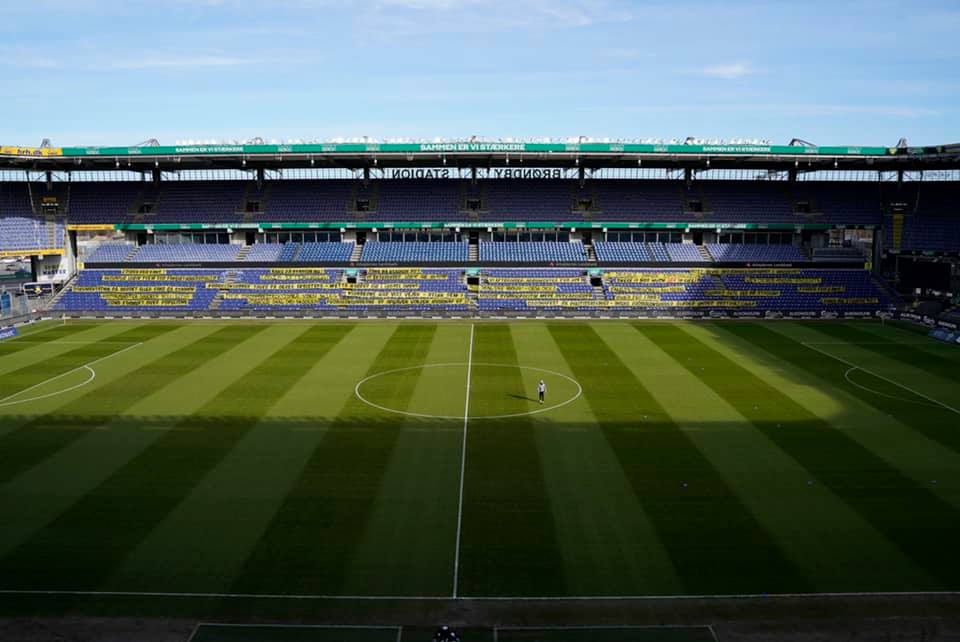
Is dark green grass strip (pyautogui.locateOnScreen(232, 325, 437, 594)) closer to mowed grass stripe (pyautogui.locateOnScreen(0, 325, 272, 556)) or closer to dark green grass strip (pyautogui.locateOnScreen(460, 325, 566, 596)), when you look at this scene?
dark green grass strip (pyautogui.locateOnScreen(460, 325, 566, 596))

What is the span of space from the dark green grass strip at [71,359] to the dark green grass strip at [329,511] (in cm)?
1815

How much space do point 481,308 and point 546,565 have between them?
1782 inches

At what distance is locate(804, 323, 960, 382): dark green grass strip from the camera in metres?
43.6

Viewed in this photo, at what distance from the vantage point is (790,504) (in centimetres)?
2452

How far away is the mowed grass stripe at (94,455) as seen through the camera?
78.6ft

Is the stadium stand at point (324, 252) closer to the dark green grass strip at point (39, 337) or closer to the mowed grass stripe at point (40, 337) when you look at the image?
the mowed grass stripe at point (40, 337)

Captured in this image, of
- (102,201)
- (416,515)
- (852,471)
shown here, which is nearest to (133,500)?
(416,515)

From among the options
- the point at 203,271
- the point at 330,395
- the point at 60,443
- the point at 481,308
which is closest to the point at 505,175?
the point at 481,308

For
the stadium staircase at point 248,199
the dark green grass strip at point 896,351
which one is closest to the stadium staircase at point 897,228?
the dark green grass strip at point 896,351

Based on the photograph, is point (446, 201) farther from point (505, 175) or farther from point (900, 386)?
point (900, 386)

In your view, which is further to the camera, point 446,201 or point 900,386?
point 446,201

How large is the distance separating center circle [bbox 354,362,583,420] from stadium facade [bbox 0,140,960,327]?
817 inches

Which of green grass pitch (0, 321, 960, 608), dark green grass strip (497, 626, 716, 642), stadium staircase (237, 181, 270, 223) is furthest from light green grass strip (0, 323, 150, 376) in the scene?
dark green grass strip (497, 626, 716, 642)

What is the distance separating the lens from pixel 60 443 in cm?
3034
